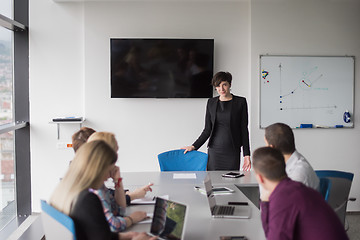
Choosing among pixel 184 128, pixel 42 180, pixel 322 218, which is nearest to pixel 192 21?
pixel 184 128

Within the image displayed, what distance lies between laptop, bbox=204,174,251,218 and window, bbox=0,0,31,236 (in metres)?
2.95

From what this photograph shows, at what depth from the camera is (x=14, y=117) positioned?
18.1ft

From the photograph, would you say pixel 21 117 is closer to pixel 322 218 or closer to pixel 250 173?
pixel 250 173

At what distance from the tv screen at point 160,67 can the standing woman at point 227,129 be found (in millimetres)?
1205

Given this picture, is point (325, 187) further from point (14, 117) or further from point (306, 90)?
point (14, 117)

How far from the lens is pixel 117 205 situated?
2.83 m

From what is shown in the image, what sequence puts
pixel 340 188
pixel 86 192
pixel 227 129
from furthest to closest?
pixel 227 129 → pixel 340 188 → pixel 86 192

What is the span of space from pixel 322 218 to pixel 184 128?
3.87 metres

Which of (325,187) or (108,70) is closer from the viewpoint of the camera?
(325,187)

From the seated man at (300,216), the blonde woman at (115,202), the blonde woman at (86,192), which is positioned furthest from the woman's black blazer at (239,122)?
the blonde woman at (86,192)

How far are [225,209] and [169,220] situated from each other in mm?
701

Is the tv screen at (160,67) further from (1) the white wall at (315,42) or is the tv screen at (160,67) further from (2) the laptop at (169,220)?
(2) the laptop at (169,220)

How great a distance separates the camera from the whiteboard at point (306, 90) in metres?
5.68

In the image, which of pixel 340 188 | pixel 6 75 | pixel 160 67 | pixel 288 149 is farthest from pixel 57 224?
pixel 160 67
